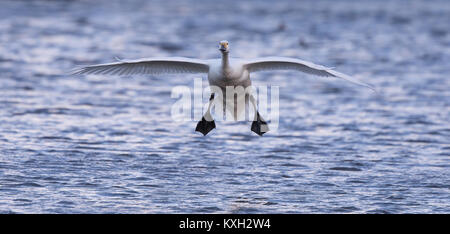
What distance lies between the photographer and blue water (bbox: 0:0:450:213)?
15.2 meters

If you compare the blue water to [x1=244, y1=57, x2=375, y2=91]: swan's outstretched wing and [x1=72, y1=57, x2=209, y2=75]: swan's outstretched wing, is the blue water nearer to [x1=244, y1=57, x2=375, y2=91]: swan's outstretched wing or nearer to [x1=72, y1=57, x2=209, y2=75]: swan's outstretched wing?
[x1=72, y1=57, x2=209, y2=75]: swan's outstretched wing

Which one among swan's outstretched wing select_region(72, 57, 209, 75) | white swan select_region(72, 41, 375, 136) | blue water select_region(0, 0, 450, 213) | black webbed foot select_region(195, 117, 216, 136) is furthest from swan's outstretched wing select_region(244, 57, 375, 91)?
black webbed foot select_region(195, 117, 216, 136)

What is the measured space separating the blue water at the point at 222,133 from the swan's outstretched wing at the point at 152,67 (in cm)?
171

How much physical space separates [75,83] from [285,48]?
1191cm

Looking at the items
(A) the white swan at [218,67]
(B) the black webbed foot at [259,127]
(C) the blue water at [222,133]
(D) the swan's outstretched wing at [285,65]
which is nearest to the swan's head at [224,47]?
(A) the white swan at [218,67]

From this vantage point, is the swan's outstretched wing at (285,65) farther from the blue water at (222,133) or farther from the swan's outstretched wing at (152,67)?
the blue water at (222,133)

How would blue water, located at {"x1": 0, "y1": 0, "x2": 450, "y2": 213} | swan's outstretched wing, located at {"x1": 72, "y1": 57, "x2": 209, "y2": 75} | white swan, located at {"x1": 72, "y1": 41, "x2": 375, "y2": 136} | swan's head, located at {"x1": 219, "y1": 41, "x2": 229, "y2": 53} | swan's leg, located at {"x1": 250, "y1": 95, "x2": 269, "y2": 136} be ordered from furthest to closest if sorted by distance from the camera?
swan's leg, located at {"x1": 250, "y1": 95, "x2": 269, "y2": 136}, swan's outstretched wing, located at {"x1": 72, "y1": 57, "x2": 209, "y2": 75}, white swan, located at {"x1": 72, "y1": 41, "x2": 375, "y2": 136}, swan's head, located at {"x1": 219, "y1": 41, "x2": 229, "y2": 53}, blue water, located at {"x1": 0, "y1": 0, "x2": 450, "y2": 213}

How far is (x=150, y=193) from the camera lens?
15.2 m

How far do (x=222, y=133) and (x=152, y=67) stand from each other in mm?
4604

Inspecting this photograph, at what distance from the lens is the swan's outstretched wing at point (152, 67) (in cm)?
1614

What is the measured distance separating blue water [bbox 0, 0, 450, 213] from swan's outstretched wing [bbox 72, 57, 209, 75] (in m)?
1.71
